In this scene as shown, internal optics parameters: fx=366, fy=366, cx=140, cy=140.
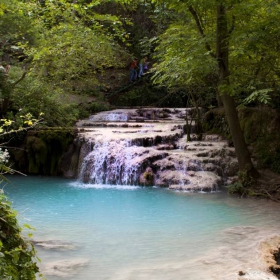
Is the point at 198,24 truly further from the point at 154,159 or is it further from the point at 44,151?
the point at 44,151

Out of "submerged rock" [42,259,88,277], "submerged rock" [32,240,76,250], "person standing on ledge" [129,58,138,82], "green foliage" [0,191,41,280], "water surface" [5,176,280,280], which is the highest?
"person standing on ledge" [129,58,138,82]

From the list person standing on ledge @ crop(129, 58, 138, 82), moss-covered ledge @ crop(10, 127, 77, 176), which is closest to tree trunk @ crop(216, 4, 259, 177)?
moss-covered ledge @ crop(10, 127, 77, 176)

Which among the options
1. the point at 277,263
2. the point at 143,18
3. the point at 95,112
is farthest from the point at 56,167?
the point at 143,18

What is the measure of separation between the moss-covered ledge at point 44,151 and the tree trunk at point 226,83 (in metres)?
5.97

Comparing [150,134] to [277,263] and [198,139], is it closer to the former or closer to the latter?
[198,139]

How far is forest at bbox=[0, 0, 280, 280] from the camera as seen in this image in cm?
819

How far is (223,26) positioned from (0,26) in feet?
37.8

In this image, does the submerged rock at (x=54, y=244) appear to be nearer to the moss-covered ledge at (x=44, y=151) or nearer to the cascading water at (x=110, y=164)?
the cascading water at (x=110, y=164)

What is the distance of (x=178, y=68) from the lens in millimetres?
8898

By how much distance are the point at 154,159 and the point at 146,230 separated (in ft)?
16.0

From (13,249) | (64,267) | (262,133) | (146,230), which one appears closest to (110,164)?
(262,133)

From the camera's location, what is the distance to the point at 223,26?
888cm

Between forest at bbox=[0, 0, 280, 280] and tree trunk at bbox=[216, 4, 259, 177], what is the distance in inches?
1.0

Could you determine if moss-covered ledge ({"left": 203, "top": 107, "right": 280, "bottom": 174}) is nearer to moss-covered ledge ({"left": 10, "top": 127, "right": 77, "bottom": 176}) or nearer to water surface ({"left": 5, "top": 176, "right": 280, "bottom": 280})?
water surface ({"left": 5, "top": 176, "right": 280, "bottom": 280})
